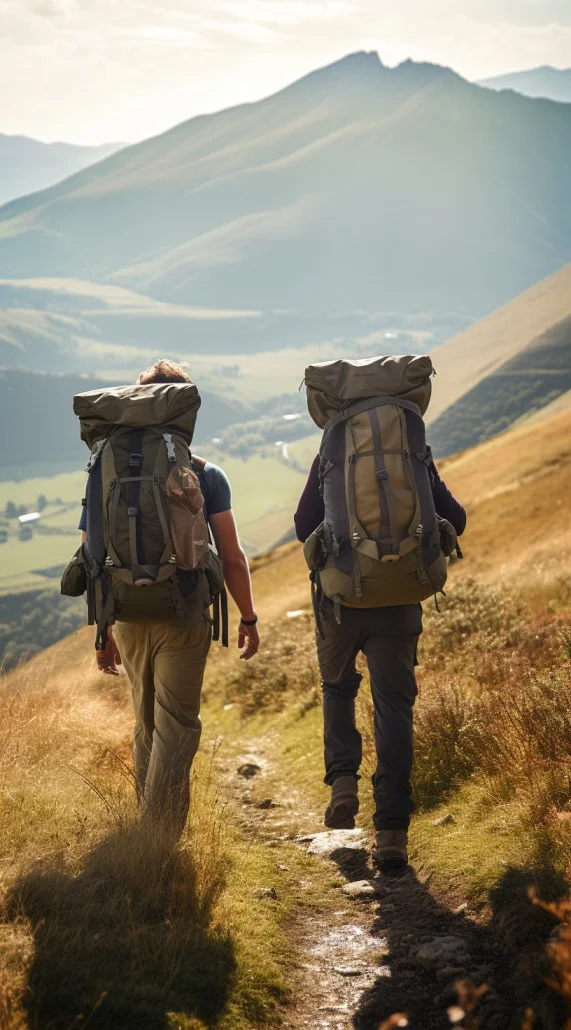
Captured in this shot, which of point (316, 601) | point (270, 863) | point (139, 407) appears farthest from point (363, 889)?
point (139, 407)

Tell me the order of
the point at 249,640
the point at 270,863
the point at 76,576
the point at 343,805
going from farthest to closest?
the point at 249,640 → the point at 270,863 → the point at 343,805 → the point at 76,576

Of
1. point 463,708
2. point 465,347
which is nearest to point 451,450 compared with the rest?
point 465,347

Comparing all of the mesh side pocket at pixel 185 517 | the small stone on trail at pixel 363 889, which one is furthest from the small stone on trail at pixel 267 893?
the mesh side pocket at pixel 185 517

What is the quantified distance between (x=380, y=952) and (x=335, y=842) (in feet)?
5.80

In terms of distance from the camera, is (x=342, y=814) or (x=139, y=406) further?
(x=342, y=814)

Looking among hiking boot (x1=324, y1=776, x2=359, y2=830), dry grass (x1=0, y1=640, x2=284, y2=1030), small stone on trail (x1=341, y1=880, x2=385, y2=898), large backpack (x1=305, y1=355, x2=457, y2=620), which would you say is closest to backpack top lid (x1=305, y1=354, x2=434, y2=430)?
large backpack (x1=305, y1=355, x2=457, y2=620)

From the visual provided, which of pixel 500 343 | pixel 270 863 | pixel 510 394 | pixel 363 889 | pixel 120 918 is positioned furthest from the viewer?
pixel 500 343

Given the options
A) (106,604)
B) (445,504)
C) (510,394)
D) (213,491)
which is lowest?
(510,394)

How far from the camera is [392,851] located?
5.38 meters

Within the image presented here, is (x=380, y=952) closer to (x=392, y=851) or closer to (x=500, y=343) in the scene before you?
(x=392, y=851)

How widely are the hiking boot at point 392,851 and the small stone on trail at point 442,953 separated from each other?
99cm

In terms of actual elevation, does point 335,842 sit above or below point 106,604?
below

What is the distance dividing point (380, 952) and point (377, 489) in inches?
91.4

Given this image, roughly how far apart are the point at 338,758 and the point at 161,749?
1.09 meters
